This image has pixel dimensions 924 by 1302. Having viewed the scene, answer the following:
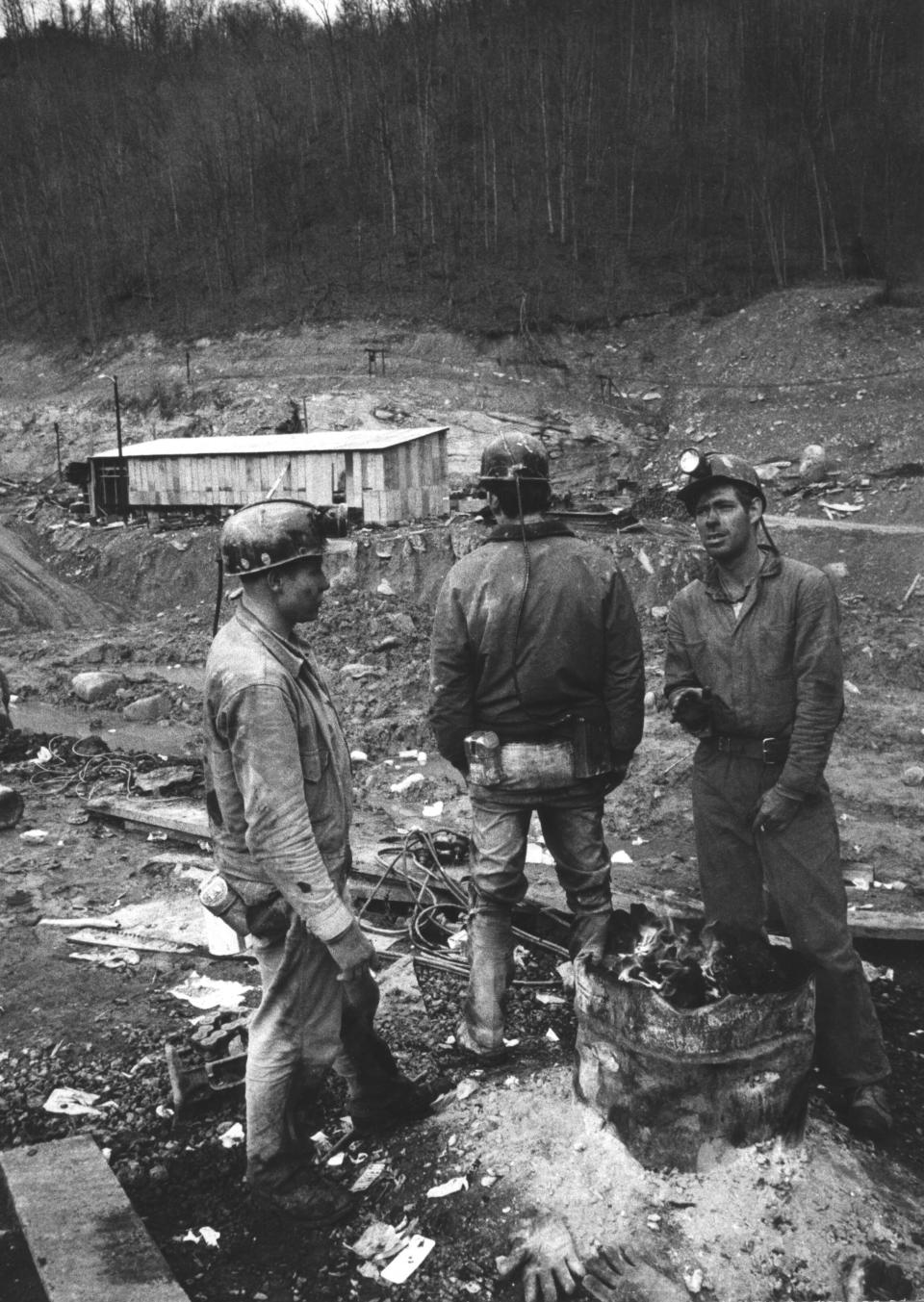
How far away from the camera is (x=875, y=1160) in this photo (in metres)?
3.29

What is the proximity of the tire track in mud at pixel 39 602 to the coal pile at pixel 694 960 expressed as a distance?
17.8m

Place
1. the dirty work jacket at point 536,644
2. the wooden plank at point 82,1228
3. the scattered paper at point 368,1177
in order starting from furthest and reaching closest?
the dirty work jacket at point 536,644
the scattered paper at point 368,1177
the wooden plank at point 82,1228

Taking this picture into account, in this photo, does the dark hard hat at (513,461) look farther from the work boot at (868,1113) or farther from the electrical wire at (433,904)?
the work boot at (868,1113)

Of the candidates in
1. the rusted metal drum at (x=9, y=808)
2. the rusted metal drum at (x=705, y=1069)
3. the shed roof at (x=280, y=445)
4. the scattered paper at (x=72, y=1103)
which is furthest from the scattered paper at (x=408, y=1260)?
the shed roof at (x=280, y=445)

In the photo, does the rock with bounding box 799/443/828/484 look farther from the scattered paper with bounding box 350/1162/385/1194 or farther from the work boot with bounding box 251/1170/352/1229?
Answer: the work boot with bounding box 251/1170/352/1229

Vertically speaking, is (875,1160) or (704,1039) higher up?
(704,1039)

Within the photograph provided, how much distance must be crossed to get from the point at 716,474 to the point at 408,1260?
2747 mm

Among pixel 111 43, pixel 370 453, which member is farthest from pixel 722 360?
pixel 111 43

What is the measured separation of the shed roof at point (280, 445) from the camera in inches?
864

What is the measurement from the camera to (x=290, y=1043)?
3.22 m

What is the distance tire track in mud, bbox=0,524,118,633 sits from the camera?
19.8 metres

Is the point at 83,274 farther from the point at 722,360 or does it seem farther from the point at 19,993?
the point at 19,993

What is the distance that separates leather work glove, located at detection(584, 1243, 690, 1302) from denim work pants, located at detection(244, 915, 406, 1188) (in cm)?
96

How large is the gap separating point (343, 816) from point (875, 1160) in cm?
199
